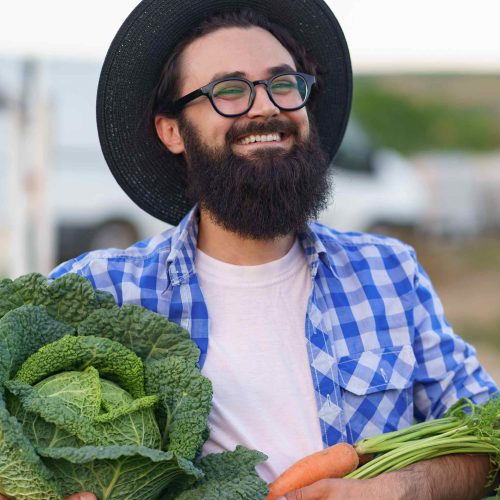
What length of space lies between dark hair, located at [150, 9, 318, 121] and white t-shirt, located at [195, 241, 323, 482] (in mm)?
659

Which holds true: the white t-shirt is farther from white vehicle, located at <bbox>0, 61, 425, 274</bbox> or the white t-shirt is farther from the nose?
white vehicle, located at <bbox>0, 61, 425, 274</bbox>

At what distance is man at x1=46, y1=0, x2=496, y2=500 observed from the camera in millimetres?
2656

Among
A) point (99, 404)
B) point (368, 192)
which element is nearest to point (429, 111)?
point (368, 192)

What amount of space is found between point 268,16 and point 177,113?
1.65ft

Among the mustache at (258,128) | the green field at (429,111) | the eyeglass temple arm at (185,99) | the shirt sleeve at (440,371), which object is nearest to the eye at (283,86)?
the mustache at (258,128)

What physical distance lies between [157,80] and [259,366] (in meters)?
A: 1.16

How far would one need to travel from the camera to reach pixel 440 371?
9.40 ft

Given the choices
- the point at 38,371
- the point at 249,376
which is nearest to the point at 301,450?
the point at 249,376

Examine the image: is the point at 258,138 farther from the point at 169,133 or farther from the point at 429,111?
the point at 429,111

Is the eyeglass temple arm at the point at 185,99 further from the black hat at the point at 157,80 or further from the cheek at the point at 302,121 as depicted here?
the cheek at the point at 302,121

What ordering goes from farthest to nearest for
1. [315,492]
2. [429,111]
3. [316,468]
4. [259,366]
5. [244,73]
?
[429,111], [244,73], [259,366], [316,468], [315,492]

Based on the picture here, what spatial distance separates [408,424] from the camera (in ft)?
9.25

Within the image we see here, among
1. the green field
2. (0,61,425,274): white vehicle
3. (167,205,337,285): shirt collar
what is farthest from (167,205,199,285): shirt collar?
the green field

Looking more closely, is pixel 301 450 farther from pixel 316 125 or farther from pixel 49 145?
pixel 49 145
